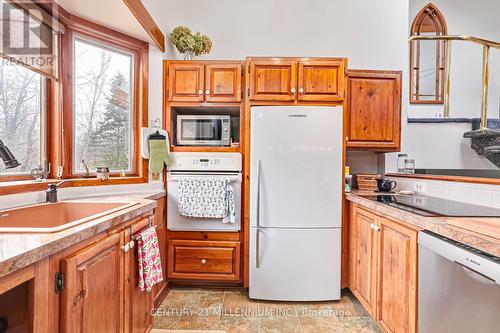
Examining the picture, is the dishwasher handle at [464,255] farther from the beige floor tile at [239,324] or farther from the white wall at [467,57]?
the white wall at [467,57]

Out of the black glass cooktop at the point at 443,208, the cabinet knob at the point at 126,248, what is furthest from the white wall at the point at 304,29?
the cabinet knob at the point at 126,248

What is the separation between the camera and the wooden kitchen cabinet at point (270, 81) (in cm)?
216

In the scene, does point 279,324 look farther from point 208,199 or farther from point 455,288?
point 455,288

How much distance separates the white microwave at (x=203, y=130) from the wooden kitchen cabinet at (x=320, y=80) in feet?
2.36

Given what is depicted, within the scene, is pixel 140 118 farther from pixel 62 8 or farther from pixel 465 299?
pixel 465 299

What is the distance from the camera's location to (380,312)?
5.12 feet

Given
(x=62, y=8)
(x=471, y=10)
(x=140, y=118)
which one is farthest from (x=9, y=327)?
(x=471, y=10)

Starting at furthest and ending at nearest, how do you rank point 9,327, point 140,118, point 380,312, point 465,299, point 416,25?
point 416,25 → point 140,118 → point 380,312 → point 465,299 → point 9,327

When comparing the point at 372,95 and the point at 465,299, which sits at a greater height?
the point at 372,95

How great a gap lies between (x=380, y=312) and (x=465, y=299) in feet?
2.39

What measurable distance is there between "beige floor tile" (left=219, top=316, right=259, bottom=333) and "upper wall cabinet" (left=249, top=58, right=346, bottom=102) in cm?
177

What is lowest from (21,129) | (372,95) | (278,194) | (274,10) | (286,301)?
(286,301)

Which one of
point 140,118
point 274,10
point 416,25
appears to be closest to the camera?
point 140,118

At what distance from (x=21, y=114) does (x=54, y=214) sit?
70 cm
